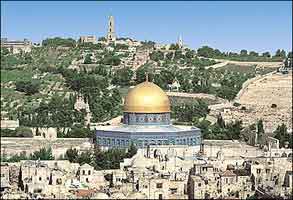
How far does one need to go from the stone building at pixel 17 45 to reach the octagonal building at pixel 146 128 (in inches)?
1052

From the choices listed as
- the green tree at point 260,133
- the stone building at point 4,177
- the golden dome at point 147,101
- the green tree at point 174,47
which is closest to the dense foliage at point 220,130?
the green tree at point 260,133

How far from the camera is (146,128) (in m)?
25.2

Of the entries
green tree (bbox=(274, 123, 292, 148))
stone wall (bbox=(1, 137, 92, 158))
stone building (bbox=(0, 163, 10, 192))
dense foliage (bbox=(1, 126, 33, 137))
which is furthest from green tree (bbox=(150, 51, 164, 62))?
stone building (bbox=(0, 163, 10, 192))

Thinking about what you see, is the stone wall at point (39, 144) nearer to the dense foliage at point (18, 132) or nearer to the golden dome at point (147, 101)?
the dense foliage at point (18, 132)

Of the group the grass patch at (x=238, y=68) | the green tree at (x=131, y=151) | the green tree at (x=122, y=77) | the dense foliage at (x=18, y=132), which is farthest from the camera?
the grass patch at (x=238, y=68)

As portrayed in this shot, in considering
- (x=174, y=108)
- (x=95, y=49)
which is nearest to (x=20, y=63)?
(x=95, y=49)

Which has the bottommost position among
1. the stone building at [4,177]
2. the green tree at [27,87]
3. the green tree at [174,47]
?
the stone building at [4,177]

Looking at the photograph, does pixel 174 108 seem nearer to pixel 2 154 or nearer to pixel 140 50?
pixel 2 154

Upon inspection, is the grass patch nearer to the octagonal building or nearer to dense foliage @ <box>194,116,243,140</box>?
dense foliage @ <box>194,116,243,140</box>

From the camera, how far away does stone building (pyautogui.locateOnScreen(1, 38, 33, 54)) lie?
51625 millimetres

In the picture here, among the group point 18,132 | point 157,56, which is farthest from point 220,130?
point 157,56

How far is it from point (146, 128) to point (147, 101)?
934 mm

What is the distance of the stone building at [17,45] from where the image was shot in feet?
169

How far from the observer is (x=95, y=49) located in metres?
50.1
